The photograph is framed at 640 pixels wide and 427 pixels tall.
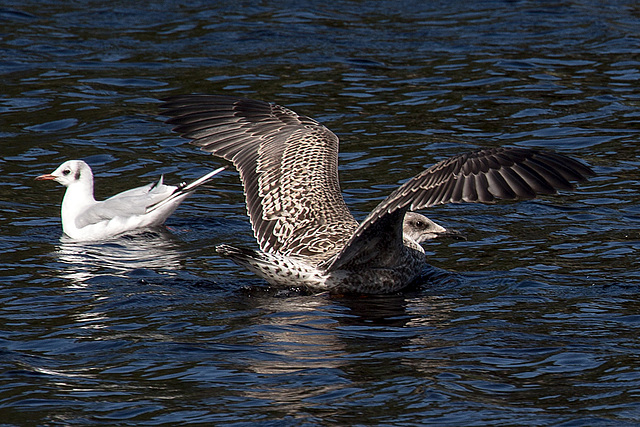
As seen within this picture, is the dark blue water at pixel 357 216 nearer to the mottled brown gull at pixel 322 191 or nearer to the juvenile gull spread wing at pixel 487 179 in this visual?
the mottled brown gull at pixel 322 191

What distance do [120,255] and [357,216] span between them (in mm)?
2107

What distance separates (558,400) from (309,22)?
11.0 m

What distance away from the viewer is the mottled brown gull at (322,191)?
23.0 feet

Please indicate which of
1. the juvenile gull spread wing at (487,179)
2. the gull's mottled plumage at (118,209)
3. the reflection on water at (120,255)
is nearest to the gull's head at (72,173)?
the gull's mottled plumage at (118,209)

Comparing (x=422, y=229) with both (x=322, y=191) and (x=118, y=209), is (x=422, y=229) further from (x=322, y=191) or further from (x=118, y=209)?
(x=118, y=209)

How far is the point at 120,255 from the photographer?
9.33 metres

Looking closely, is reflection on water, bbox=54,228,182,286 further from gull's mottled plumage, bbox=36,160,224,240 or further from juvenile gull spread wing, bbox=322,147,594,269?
juvenile gull spread wing, bbox=322,147,594,269

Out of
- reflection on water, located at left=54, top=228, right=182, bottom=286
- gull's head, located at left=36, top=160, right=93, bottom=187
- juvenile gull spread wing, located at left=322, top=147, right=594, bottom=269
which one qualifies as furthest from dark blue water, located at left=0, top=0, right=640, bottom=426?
juvenile gull spread wing, located at left=322, top=147, right=594, bottom=269

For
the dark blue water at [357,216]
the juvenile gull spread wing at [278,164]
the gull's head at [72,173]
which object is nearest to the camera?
the dark blue water at [357,216]

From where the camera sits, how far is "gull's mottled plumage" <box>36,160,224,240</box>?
32.9 feet

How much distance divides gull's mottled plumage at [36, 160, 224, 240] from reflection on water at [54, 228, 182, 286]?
4.4 inches

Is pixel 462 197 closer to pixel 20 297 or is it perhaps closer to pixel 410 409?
pixel 410 409

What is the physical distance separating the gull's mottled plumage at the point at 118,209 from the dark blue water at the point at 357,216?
0.85ft

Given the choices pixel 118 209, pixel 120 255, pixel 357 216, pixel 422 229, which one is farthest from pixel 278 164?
pixel 118 209
